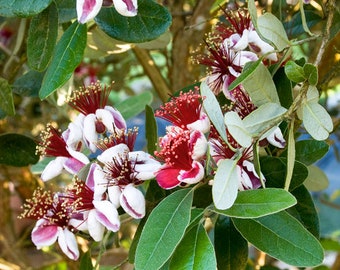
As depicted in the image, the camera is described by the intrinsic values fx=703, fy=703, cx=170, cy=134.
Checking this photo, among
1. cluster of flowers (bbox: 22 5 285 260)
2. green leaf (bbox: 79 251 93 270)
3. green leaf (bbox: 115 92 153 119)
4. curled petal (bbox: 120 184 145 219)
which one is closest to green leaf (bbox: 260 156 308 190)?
cluster of flowers (bbox: 22 5 285 260)

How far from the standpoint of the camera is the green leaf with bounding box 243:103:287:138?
Answer: 585 millimetres

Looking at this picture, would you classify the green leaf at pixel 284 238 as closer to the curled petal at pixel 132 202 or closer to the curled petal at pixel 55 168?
the curled petal at pixel 132 202

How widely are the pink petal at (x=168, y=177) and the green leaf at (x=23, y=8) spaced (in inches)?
7.2

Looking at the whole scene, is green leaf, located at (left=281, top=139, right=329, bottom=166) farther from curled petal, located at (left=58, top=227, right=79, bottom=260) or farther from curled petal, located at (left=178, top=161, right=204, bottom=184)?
curled petal, located at (left=58, top=227, right=79, bottom=260)

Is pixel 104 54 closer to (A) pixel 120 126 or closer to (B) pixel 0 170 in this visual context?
(A) pixel 120 126

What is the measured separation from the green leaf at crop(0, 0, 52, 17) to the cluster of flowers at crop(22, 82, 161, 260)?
127mm

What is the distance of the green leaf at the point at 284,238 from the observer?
0.58 m

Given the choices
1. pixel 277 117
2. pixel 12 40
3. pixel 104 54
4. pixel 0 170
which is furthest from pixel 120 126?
pixel 12 40

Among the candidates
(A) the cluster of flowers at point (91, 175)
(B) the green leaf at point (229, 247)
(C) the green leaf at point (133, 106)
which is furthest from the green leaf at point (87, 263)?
(C) the green leaf at point (133, 106)

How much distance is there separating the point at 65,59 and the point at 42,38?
2.2 inches

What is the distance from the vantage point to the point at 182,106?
2.12 feet

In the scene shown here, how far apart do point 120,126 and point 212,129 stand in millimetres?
113

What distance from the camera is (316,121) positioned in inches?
23.7

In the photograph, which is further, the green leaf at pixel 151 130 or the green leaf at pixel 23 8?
the green leaf at pixel 151 130
